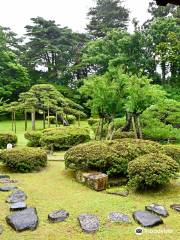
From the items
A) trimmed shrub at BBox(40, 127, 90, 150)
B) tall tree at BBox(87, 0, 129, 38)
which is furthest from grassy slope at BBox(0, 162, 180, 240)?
tall tree at BBox(87, 0, 129, 38)

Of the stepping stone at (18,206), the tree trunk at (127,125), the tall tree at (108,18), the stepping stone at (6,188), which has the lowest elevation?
the stepping stone at (18,206)

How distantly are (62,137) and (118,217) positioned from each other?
26.4 ft

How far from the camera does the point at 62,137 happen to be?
13.9m

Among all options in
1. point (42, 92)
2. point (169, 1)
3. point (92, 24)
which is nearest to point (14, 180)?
point (169, 1)

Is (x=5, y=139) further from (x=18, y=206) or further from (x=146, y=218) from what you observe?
(x=146, y=218)

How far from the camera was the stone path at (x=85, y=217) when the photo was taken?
5641 mm

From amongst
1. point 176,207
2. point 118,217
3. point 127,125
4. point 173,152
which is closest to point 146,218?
point 118,217

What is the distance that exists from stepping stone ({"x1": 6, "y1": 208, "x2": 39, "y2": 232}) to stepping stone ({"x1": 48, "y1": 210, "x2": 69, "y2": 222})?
0.27m

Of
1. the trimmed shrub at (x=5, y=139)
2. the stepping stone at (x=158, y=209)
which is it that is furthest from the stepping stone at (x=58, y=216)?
the trimmed shrub at (x=5, y=139)

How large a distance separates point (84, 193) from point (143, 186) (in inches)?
54.7

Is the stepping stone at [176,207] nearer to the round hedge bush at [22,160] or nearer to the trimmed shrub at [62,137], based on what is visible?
the round hedge bush at [22,160]

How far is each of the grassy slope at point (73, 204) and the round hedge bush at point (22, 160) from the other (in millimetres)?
256

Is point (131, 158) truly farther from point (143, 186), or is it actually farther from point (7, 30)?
point (7, 30)

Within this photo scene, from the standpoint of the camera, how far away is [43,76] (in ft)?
107
